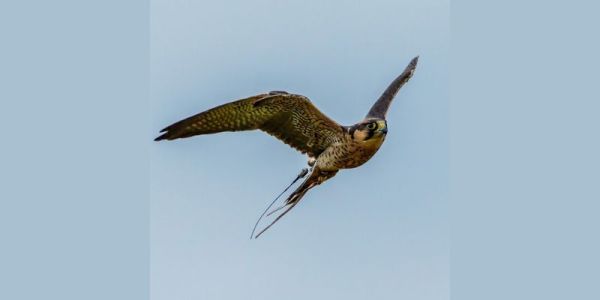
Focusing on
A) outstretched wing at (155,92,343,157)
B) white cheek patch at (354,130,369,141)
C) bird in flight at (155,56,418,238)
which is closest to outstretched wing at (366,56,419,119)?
bird in flight at (155,56,418,238)

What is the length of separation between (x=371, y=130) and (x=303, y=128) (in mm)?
851

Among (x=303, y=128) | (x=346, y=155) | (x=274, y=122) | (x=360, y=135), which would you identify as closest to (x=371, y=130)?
(x=360, y=135)

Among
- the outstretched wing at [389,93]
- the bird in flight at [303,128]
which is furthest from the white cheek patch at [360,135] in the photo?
the outstretched wing at [389,93]

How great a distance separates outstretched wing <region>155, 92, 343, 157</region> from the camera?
298 inches

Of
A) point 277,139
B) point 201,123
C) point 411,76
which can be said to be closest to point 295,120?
point 277,139

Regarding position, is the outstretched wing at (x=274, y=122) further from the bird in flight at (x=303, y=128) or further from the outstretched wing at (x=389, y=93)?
the outstretched wing at (x=389, y=93)

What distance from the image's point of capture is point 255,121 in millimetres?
7891

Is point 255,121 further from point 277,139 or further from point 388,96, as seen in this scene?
point 388,96

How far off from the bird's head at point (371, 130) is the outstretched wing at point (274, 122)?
34 cm

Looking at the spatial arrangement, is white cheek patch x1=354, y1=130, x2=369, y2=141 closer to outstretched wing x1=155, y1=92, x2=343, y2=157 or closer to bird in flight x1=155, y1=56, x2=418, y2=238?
bird in flight x1=155, y1=56, x2=418, y2=238

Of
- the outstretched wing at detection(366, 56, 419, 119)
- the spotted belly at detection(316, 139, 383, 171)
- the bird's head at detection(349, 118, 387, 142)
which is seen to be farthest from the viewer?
the outstretched wing at detection(366, 56, 419, 119)

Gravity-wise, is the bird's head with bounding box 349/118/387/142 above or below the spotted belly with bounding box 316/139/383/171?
above

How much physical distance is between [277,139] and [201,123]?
0.82m

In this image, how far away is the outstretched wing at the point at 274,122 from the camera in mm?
7581
